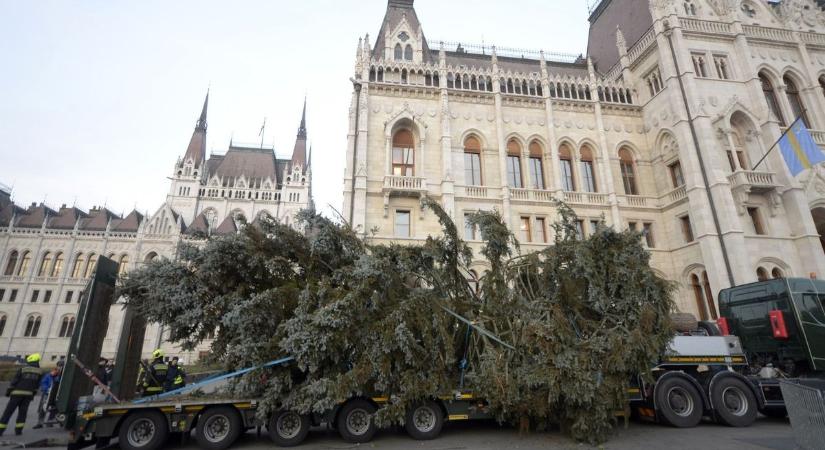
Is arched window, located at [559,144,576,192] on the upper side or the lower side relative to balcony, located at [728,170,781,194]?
upper

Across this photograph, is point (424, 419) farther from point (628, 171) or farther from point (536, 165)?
point (628, 171)

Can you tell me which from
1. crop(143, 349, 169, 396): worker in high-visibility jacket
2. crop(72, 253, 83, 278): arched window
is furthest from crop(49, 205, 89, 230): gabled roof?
crop(143, 349, 169, 396): worker in high-visibility jacket

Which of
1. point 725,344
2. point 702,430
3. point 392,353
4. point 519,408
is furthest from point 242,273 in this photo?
point 725,344

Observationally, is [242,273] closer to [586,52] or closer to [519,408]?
[519,408]

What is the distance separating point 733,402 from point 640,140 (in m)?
19.6

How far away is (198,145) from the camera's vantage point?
211 ft

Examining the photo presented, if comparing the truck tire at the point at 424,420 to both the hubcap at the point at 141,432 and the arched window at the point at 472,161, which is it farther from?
the arched window at the point at 472,161

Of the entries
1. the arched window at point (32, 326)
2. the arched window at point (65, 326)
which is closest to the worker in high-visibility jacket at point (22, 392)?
the arched window at point (65, 326)

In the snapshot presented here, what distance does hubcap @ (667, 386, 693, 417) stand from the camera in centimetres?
842

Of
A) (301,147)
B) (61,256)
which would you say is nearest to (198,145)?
(301,147)

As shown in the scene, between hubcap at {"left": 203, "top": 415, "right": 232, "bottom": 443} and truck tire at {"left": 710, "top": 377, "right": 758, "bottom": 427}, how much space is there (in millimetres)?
10485

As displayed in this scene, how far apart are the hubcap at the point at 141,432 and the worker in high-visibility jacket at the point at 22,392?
360cm

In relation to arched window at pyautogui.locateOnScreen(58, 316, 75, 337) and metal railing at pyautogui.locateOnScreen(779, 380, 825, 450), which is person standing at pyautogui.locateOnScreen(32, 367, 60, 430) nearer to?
metal railing at pyautogui.locateOnScreen(779, 380, 825, 450)

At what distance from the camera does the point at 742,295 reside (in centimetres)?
1078
